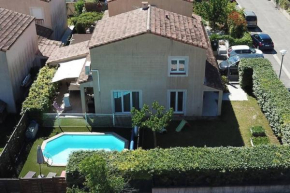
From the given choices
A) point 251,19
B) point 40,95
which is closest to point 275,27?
point 251,19

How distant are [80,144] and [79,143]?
→ 0.51 ft

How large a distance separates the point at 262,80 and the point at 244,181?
43.4 ft

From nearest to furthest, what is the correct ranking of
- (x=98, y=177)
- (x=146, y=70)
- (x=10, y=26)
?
1. (x=98, y=177)
2. (x=146, y=70)
3. (x=10, y=26)

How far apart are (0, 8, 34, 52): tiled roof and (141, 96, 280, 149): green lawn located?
583 inches

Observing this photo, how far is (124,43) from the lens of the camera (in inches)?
1294

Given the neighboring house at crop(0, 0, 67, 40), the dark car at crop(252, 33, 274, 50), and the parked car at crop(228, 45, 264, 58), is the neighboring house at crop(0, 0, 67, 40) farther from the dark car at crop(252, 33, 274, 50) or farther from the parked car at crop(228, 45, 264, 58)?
the dark car at crop(252, 33, 274, 50)

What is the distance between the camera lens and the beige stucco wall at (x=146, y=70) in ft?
108

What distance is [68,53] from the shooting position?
4188 centimetres

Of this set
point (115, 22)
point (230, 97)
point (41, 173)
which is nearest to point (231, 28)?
point (230, 97)

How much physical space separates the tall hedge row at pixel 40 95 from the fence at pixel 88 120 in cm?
87

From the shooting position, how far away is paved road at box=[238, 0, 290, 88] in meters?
47.4

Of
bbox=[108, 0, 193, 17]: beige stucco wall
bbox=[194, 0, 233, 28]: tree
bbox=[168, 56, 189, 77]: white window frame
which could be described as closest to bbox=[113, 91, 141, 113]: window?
bbox=[168, 56, 189, 77]: white window frame

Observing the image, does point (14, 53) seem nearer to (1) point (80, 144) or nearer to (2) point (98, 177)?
(1) point (80, 144)

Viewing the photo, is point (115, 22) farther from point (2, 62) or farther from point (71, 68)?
point (2, 62)
